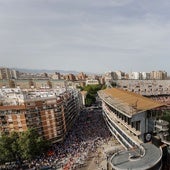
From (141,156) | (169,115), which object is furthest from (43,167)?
(169,115)

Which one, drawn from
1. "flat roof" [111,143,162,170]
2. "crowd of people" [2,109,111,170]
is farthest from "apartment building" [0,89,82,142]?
"flat roof" [111,143,162,170]

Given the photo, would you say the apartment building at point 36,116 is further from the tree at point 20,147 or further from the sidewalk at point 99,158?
the sidewalk at point 99,158

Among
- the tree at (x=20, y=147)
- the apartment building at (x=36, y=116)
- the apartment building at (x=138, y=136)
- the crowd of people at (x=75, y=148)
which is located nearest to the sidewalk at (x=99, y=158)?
the crowd of people at (x=75, y=148)

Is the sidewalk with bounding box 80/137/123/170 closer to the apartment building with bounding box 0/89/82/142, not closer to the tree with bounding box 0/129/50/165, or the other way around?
the tree with bounding box 0/129/50/165

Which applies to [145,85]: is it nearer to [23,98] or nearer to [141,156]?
[23,98]

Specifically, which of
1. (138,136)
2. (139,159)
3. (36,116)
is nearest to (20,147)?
(36,116)

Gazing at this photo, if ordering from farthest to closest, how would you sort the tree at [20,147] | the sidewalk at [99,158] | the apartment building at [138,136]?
1. the tree at [20,147]
2. the sidewalk at [99,158]
3. the apartment building at [138,136]
